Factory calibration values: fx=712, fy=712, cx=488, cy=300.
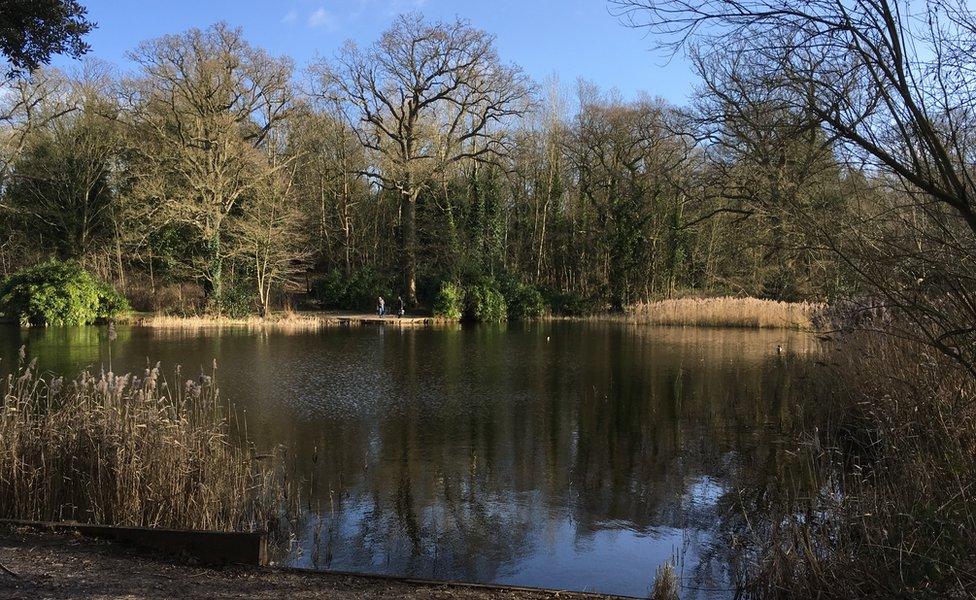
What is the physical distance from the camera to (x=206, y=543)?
15.3 ft

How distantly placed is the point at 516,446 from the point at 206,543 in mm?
5409

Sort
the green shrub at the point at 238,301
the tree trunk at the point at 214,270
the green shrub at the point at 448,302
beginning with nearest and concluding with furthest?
the tree trunk at the point at 214,270, the green shrub at the point at 238,301, the green shrub at the point at 448,302

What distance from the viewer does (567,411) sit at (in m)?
11.9

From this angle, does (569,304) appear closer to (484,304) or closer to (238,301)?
(484,304)

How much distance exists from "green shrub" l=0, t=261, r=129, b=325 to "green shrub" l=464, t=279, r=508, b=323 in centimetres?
1463

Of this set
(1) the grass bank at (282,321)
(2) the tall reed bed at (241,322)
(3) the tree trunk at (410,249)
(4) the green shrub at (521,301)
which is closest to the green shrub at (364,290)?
(3) the tree trunk at (410,249)

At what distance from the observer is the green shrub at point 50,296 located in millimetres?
25469

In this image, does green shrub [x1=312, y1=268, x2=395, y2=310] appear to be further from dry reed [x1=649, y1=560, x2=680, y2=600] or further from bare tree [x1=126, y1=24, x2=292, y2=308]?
dry reed [x1=649, y1=560, x2=680, y2=600]

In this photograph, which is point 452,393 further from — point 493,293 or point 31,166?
point 31,166

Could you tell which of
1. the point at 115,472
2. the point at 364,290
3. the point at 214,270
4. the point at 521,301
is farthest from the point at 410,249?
the point at 115,472

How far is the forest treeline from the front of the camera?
1104 inches

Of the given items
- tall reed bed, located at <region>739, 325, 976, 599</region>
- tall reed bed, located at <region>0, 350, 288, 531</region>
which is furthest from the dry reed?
tall reed bed, located at <region>0, 350, 288, 531</region>

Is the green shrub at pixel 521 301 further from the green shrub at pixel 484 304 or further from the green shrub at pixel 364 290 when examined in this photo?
the green shrub at pixel 364 290

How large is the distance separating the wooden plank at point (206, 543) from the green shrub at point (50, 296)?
80.6ft
